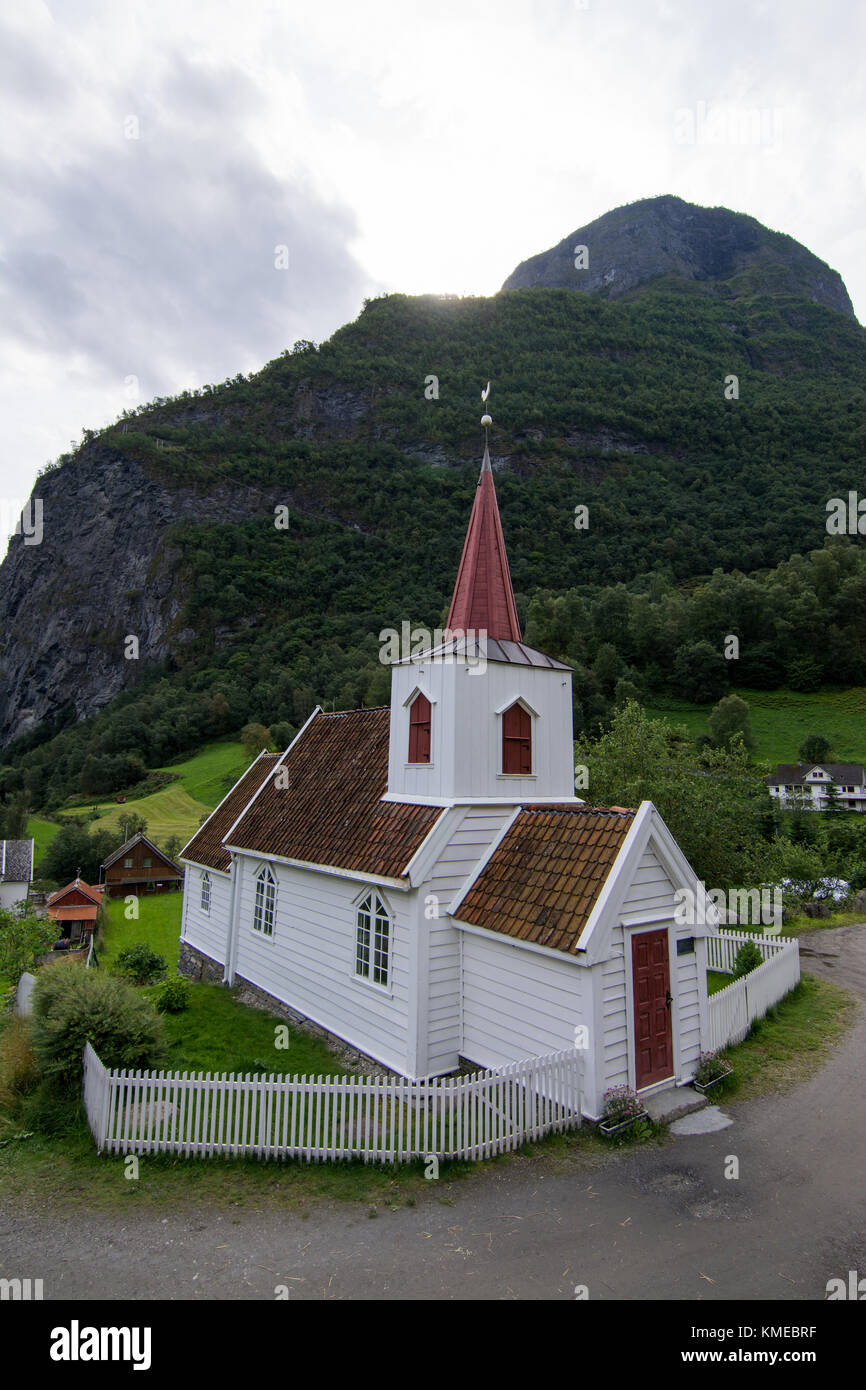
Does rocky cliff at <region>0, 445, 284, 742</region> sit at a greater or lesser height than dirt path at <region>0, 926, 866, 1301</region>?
greater

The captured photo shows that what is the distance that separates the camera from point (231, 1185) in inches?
327

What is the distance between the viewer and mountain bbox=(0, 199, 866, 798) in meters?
112

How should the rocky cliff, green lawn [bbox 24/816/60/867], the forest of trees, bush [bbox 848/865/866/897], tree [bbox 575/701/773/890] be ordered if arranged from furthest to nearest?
the rocky cliff < the forest of trees < green lawn [bbox 24/816/60/867] < bush [bbox 848/865/866/897] < tree [bbox 575/701/773/890]

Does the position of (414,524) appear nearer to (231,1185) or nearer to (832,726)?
(832,726)

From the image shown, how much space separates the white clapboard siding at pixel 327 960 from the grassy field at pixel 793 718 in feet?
160

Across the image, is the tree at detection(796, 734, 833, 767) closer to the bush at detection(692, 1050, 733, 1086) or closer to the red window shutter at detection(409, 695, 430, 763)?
the bush at detection(692, 1050, 733, 1086)

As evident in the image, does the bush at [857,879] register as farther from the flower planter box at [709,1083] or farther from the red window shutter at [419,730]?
the red window shutter at [419,730]

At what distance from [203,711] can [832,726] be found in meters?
80.7

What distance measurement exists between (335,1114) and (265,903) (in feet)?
27.1

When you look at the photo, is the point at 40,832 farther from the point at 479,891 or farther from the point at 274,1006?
the point at 479,891

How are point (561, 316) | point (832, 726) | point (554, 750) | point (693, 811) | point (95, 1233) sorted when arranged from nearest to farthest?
1. point (95, 1233)
2. point (554, 750)
3. point (693, 811)
4. point (832, 726)
5. point (561, 316)

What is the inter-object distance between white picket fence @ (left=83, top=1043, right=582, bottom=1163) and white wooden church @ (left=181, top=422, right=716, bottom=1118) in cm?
89

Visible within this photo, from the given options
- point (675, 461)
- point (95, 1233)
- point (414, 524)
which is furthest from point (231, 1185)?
point (675, 461)

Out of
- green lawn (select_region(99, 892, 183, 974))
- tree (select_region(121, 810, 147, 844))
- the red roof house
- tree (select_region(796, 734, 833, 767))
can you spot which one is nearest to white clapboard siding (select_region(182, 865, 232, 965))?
green lawn (select_region(99, 892, 183, 974))
